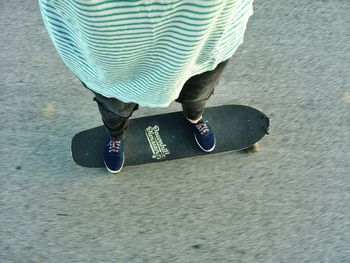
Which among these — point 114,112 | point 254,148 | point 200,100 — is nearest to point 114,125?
point 114,112

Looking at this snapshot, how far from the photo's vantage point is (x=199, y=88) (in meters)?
1.21

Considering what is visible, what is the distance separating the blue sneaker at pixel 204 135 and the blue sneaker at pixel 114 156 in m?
0.34

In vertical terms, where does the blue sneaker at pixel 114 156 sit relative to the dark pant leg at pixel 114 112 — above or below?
below

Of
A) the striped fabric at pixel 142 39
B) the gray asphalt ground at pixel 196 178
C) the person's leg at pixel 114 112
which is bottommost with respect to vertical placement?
the gray asphalt ground at pixel 196 178

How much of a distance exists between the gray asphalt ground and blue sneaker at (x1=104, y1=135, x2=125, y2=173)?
58 mm

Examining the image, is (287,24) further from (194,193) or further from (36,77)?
(36,77)

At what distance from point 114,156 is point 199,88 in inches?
23.2

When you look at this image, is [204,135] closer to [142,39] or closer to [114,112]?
[114,112]

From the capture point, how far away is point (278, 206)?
162cm

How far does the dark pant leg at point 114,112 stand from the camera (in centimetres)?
115

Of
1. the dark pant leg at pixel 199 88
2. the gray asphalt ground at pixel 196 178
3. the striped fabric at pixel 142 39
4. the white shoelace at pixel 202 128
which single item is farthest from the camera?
the white shoelace at pixel 202 128

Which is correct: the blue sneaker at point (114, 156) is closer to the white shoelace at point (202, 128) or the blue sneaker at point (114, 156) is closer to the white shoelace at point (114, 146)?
the white shoelace at point (114, 146)

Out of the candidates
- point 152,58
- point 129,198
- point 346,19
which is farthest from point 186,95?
point 346,19

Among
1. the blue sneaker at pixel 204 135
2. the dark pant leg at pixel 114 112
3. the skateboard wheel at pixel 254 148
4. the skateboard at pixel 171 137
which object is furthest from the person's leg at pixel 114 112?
the skateboard wheel at pixel 254 148
